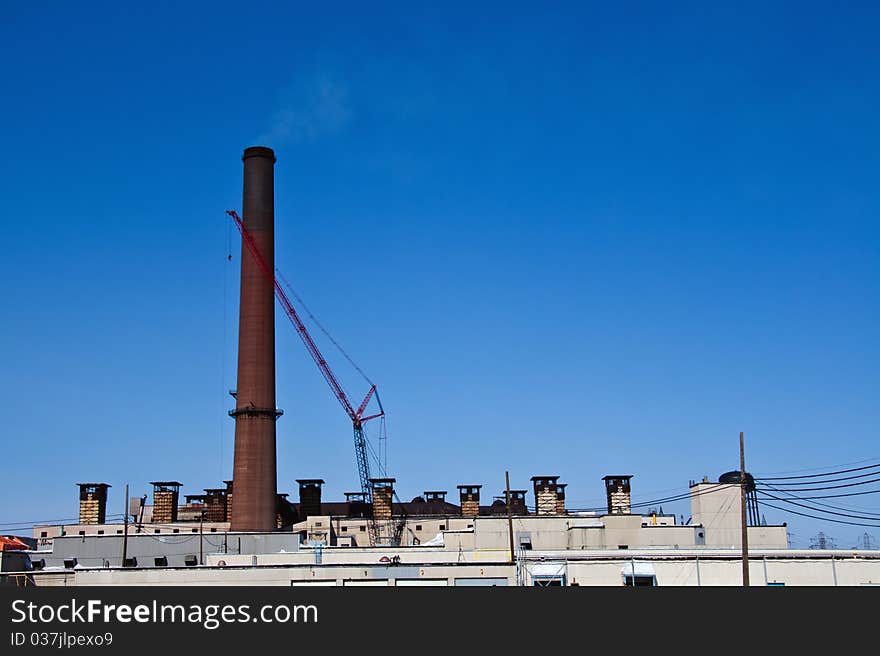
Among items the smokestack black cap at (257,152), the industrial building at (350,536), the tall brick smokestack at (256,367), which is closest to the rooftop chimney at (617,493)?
the industrial building at (350,536)

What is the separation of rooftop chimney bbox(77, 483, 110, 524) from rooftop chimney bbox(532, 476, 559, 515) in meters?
41.6

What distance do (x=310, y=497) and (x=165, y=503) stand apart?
15.2 meters

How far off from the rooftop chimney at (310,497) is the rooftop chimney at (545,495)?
24667mm

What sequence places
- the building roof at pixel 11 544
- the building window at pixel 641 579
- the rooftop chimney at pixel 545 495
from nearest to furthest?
the building window at pixel 641 579, the building roof at pixel 11 544, the rooftop chimney at pixel 545 495

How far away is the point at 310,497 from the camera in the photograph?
305ft

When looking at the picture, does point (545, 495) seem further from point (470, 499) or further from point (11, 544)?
point (11, 544)

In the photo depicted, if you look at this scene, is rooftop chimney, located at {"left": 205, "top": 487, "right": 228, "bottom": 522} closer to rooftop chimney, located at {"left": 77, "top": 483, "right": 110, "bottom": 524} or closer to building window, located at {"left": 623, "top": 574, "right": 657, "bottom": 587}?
rooftop chimney, located at {"left": 77, "top": 483, "right": 110, "bottom": 524}

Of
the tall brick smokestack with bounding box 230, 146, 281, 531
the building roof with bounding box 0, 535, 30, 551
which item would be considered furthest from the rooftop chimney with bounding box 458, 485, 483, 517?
the building roof with bounding box 0, 535, 30, 551

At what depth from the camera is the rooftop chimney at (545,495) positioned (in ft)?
265

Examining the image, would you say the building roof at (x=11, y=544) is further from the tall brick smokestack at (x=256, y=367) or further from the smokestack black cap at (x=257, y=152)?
the smokestack black cap at (x=257, y=152)
